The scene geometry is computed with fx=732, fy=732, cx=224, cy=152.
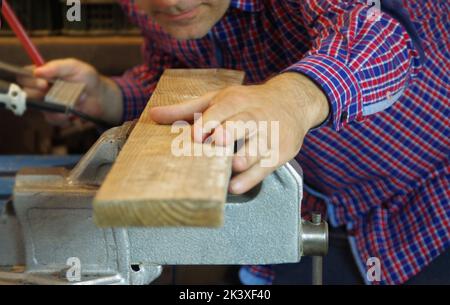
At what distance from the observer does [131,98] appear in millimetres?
1539

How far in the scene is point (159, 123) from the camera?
80cm

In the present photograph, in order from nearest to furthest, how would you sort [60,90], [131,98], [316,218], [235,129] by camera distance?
[235,129], [316,218], [60,90], [131,98]

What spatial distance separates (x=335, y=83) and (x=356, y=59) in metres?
0.07

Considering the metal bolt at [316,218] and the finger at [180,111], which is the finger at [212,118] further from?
the metal bolt at [316,218]

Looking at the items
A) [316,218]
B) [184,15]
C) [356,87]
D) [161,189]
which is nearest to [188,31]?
[184,15]

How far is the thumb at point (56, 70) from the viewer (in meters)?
1.41

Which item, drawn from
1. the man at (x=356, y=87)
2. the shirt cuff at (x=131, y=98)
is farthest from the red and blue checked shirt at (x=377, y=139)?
the shirt cuff at (x=131, y=98)

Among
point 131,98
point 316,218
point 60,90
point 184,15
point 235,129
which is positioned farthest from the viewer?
point 131,98

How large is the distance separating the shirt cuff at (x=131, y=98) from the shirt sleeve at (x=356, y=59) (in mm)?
556

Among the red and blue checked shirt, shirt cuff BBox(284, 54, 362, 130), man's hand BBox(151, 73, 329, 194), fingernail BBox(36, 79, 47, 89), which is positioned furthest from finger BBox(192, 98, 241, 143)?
fingernail BBox(36, 79, 47, 89)

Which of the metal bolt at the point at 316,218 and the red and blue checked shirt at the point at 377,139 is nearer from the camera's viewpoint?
the metal bolt at the point at 316,218

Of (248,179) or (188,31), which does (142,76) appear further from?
(248,179)

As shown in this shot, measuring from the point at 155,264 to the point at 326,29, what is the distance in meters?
0.44

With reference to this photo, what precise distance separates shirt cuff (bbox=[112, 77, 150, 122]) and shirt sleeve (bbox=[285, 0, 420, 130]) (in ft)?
1.82
